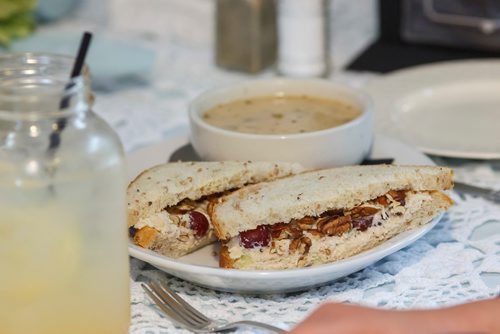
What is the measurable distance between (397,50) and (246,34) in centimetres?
35

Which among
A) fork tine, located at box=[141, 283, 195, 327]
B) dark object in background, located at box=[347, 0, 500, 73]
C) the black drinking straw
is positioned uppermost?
the black drinking straw

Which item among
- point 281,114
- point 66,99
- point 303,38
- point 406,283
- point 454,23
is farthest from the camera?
point 454,23

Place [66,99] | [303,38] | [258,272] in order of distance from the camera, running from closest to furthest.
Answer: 1. [66,99]
2. [258,272]
3. [303,38]

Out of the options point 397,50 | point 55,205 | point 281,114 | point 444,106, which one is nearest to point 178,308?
point 55,205

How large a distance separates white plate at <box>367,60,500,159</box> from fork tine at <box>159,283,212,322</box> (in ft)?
1.74

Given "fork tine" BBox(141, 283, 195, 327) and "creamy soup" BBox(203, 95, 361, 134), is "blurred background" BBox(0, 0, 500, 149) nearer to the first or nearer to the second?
"creamy soup" BBox(203, 95, 361, 134)

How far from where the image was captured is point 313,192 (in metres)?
1.04

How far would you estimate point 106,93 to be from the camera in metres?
1.80

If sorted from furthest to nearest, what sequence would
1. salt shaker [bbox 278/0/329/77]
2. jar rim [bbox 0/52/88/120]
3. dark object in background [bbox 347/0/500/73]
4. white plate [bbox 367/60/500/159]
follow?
dark object in background [bbox 347/0/500/73] < salt shaker [bbox 278/0/329/77] < white plate [bbox 367/60/500/159] < jar rim [bbox 0/52/88/120]

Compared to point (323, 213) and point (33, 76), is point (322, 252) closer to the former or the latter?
point (323, 213)

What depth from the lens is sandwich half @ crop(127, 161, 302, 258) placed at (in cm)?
105

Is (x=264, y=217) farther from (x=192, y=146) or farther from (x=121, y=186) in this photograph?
(x=192, y=146)

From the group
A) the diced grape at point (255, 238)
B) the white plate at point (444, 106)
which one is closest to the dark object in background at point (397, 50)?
the white plate at point (444, 106)

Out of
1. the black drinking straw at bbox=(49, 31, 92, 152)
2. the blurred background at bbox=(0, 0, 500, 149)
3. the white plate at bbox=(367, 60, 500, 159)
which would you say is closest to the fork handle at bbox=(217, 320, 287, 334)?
the black drinking straw at bbox=(49, 31, 92, 152)
